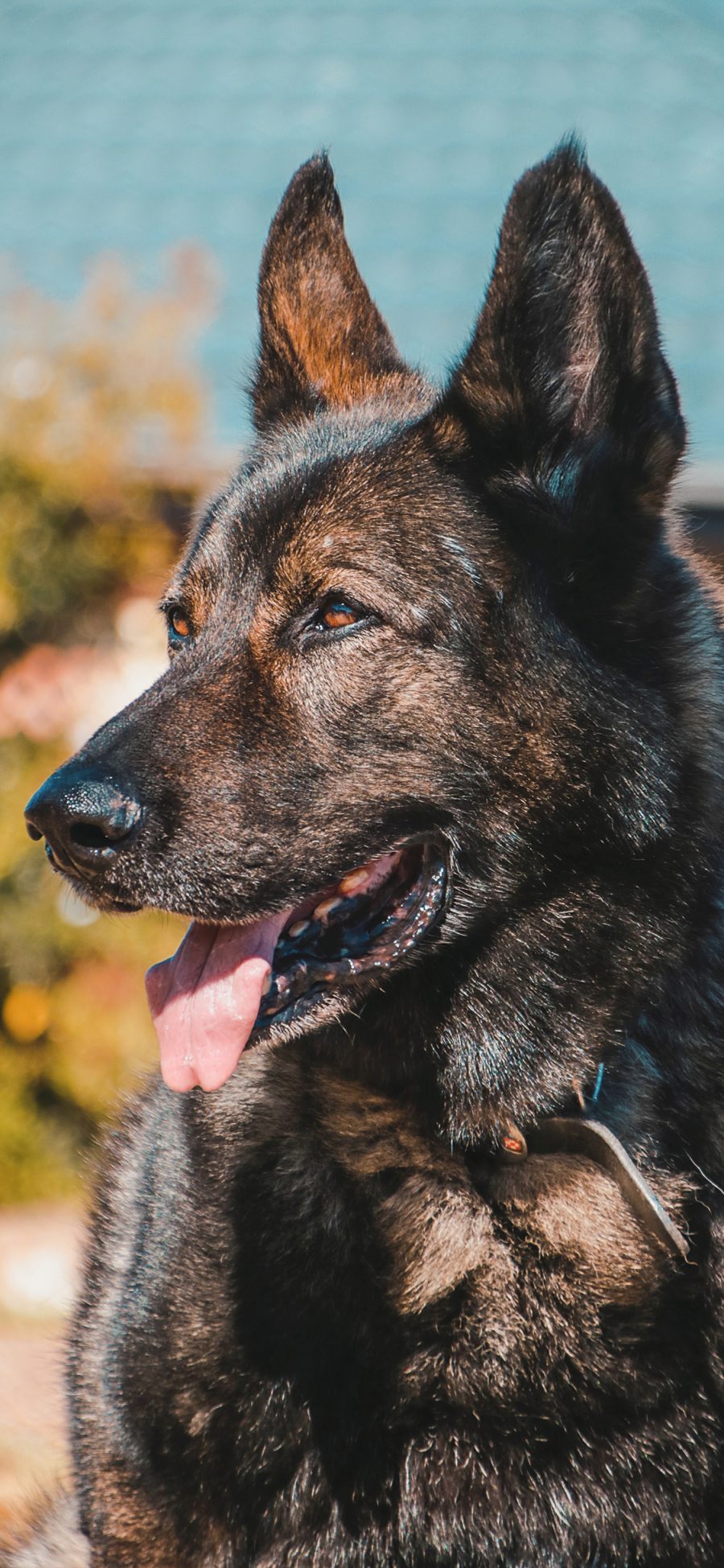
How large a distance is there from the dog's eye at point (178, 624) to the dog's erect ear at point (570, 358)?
65 centimetres

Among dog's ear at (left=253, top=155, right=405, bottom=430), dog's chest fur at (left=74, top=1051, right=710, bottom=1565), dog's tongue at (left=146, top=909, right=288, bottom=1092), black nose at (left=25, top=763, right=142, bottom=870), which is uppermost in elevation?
dog's ear at (left=253, top=155, right=405, bottom=430)

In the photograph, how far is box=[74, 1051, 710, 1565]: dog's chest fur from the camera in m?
2.18

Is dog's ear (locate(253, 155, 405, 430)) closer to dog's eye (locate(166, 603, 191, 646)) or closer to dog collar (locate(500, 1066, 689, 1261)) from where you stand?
dog's eye (locate(166, 603, 191, 646))

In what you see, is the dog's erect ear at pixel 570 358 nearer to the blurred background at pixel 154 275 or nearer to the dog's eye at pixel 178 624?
the blurred background at pixel 154 275

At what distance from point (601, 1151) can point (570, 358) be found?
133cm

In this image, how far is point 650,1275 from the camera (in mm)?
2293

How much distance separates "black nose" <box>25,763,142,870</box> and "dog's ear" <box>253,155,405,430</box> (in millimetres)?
1206

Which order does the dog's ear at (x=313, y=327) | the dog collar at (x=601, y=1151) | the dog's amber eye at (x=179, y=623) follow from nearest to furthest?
the dog collar at (x=601, y=1151) → the dog's amber eye at (x=179, y=623) → the dog's ear at (x=313, y=327)

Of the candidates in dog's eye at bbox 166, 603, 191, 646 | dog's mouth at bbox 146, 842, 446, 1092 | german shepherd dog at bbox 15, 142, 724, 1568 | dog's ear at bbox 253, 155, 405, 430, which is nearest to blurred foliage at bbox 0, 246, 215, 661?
dog's ear at bbox 253, 155, 405, 430

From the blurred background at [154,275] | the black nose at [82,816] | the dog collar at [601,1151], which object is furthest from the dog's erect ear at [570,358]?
the dog collar at [601,1151]

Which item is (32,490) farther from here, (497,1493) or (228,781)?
(497,1493)

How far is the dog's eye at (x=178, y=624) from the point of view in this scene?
2.66 m

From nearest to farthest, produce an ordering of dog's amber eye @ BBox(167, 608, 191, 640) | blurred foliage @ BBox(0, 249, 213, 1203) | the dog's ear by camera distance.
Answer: dog's amber eye @ BBox(167, 608, 191, 640), the dog's ear, blurred foliage @ BBox(0, 249, 213, 1203)

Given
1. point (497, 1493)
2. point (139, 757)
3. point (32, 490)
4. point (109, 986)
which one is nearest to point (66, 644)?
point (32, 490)
